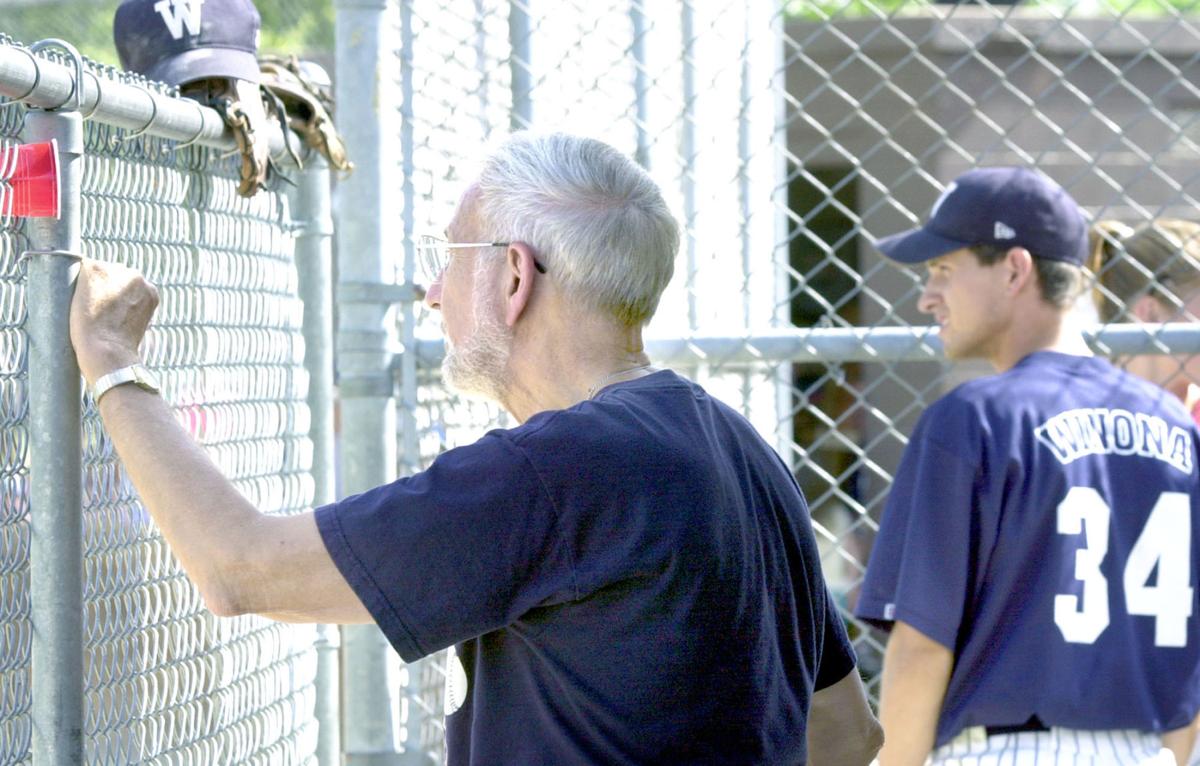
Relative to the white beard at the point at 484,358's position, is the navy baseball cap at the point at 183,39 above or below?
above

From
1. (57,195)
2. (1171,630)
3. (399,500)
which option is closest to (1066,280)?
(1171,630)

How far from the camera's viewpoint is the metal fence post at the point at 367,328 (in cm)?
317

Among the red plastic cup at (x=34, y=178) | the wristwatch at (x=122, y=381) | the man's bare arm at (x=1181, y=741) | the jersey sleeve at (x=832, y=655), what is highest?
the red plastic cup at (x=34, y=178)

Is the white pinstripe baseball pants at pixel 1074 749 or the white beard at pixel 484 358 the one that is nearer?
the white beard at pixel 484 358

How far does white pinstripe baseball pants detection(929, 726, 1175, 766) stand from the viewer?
2.92 metres

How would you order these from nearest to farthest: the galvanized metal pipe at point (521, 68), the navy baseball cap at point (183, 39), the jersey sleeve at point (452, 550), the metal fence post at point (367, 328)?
the jersey sleeve at point (452, 550)
the navy baseball cap at point (183, 39)
the metal fence post at point (367, 328)
the galvanized metal pipe at point (521, 68)

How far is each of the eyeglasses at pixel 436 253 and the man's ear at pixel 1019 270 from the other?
148cm

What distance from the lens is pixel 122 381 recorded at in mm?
1907

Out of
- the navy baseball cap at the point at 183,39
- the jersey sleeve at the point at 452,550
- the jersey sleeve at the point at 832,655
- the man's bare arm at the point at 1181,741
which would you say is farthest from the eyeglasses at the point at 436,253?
the man's bare arm at the point at 1181,741

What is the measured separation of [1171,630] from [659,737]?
160 cm

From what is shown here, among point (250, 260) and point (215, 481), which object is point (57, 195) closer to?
point (215, 481)

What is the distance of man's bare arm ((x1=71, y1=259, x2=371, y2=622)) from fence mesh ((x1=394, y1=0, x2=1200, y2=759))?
0.62 meters

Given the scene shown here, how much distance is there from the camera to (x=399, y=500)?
178 centimetres

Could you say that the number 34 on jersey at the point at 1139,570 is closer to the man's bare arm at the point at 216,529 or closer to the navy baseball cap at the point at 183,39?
the man's bare arm at the point at 216,529
